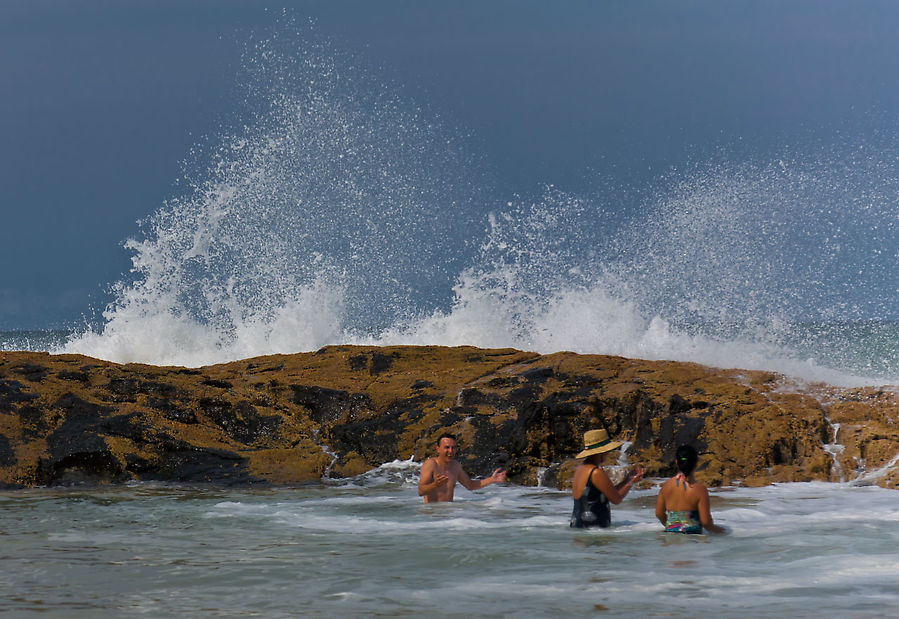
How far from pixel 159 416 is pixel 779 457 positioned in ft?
22.5

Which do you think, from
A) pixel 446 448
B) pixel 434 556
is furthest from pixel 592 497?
pixel 446 448

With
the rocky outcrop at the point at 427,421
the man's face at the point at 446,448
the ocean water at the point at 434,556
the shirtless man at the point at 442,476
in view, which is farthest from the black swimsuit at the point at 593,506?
the rocky outcrop at the point at 427,421

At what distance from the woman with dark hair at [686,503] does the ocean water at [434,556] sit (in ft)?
0.38

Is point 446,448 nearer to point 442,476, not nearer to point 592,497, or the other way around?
point 442,476

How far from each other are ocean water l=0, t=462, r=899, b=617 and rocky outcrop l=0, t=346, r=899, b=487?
53 centimetres

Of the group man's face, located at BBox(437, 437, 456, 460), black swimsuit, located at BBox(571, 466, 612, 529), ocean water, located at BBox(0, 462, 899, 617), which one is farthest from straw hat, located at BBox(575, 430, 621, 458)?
man's face, located at BBox(437, 437, 456, 460)

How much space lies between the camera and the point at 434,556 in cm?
666

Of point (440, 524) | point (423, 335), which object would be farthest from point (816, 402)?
point (423, 335)

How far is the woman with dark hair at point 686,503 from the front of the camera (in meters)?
7.20

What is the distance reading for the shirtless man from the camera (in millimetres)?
8922

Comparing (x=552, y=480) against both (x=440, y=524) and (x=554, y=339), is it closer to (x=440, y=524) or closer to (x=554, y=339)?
(x=440, y=524)

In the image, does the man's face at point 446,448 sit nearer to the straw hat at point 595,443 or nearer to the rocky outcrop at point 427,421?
the rocky outcrop at point 427,421

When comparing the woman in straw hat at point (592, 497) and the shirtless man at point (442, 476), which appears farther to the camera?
the shirtless man at point (442, 476)

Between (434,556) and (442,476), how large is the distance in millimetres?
2326
